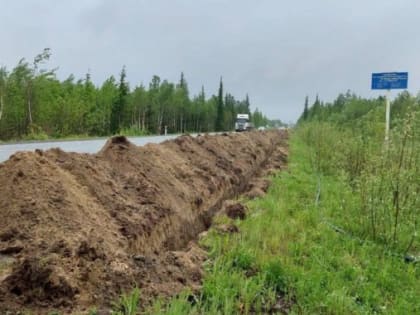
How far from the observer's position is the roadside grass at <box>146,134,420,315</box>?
3.36 meters

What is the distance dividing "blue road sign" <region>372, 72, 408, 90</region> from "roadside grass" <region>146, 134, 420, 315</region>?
5181mm

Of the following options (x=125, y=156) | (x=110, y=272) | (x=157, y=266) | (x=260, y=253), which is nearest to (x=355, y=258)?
(x=260, y=253)

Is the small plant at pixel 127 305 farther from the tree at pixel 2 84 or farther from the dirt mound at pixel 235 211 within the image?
the tree at pixel 2 84

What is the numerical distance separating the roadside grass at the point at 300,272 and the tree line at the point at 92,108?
2389cm

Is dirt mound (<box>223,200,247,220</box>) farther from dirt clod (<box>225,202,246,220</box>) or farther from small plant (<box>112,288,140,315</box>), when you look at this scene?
small plant (<box>112,288,140,315</box>)

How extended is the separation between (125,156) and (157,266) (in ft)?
9.95

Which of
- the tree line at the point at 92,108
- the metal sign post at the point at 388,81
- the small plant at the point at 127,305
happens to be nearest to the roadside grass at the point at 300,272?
the small plant at the point at 127,305

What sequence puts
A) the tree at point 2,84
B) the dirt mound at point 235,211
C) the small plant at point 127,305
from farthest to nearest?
the tree at point 2,84, the dirt mound at point 235,211, the small plant at point 127,305

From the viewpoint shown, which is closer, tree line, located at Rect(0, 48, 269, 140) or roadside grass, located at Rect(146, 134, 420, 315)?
roadside grass, located at Rect(146, 134, 420, 315)

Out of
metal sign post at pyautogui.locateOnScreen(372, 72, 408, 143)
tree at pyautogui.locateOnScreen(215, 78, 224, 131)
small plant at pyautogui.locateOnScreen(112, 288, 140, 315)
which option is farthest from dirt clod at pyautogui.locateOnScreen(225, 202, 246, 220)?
tree at pyautogui.locateOnScreen(215, 78, 224, 131)

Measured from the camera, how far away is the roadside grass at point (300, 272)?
336cm

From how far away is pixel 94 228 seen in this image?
12.5 feet

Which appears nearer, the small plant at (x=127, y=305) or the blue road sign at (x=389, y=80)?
the small plant at (x=127, y=305)

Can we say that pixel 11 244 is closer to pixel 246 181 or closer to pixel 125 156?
pixel 125 156
